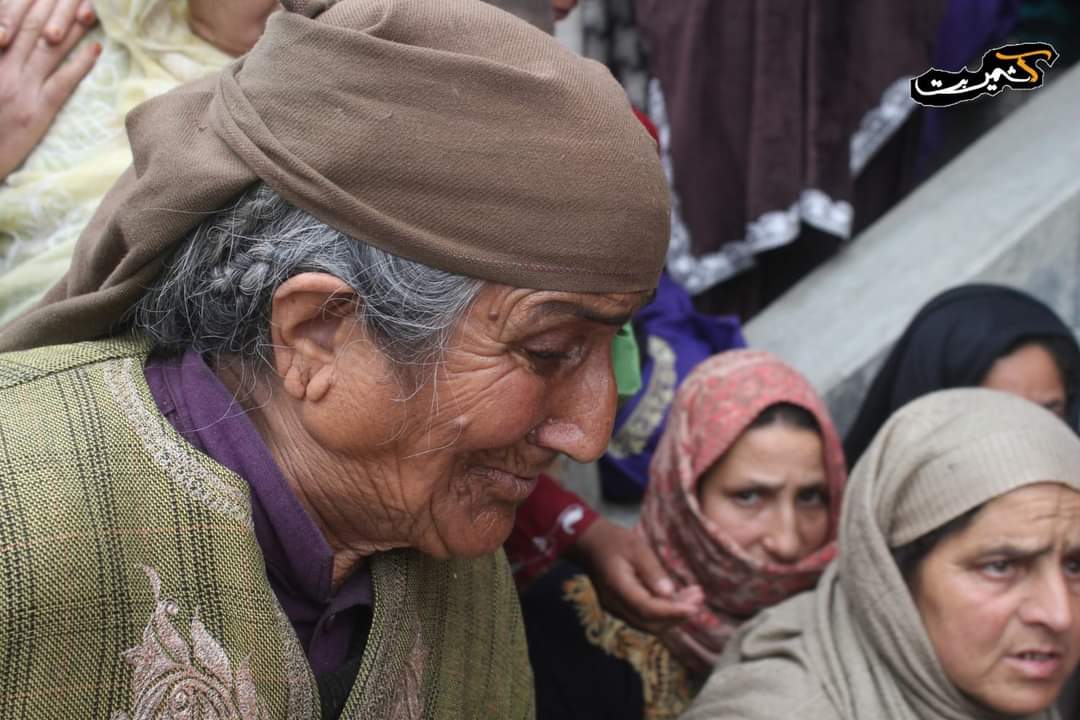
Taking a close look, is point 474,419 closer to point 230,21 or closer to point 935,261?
point 230,21

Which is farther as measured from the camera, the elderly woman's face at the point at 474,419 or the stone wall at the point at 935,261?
the stone wall at the point at 935,261

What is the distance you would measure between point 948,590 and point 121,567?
1.91 metres

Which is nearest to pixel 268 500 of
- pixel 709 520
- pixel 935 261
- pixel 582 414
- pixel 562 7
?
pixel 582 414

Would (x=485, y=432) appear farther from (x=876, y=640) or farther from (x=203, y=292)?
(x=876, y=640)

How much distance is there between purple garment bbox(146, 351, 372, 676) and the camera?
59.2 inches

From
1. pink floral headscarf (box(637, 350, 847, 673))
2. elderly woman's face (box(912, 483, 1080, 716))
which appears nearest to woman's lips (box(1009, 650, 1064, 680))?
elderly woman's face (box(912, 483, 1080, 716))

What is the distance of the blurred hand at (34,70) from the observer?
223 cm

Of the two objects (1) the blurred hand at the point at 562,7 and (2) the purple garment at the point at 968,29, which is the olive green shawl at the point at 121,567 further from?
(2) the purple garment at the point at 968,29

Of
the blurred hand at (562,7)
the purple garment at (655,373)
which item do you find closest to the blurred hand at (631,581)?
the purple garment at (655,373)

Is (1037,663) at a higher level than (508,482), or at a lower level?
lower

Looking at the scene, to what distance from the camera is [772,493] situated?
3.37m

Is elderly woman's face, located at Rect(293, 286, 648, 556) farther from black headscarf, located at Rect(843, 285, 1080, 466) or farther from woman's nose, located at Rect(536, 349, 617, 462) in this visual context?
black headscarf, located at Rect(843, 285, 1080, 466)

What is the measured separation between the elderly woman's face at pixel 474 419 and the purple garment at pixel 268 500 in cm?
8

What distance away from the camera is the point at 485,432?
1.52m
